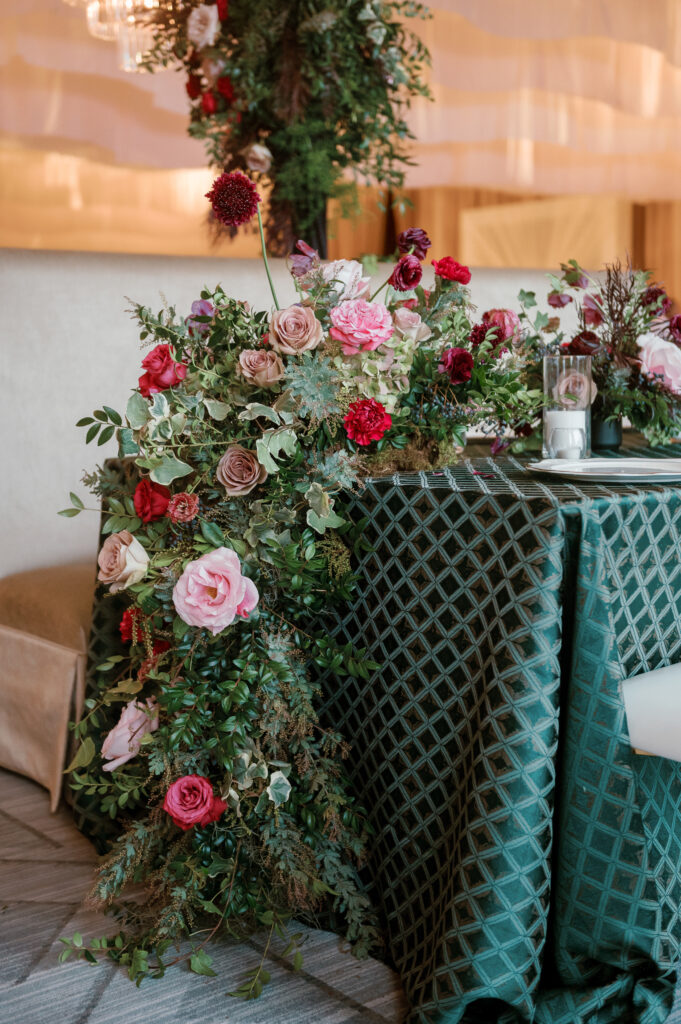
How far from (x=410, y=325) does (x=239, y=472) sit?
14.0 inches

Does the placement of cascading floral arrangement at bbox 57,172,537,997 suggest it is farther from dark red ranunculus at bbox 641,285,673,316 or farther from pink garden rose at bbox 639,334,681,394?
dark red ranunculus at bbox 641,285,673,316

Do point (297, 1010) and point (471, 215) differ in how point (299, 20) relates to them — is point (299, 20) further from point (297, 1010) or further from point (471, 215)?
point (297, 1010)

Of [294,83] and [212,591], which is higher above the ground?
[294,83]

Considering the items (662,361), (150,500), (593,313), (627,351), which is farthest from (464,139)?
(150,500)

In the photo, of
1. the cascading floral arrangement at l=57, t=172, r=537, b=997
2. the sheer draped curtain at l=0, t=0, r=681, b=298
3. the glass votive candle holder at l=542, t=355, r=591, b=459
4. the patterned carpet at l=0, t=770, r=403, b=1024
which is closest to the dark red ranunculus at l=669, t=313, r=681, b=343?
the glass votive candle holder at l=542, t=355, r=591, b=459

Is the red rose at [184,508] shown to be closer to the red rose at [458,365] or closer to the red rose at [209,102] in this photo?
the red rose at [458,365]

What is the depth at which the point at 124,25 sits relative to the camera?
303 cm

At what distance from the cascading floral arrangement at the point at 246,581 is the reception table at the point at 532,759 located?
0.12 metres

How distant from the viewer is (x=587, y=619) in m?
1.14

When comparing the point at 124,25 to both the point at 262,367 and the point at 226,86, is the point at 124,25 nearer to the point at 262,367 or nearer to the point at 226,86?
the point at 226,86

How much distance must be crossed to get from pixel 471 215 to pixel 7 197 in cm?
176

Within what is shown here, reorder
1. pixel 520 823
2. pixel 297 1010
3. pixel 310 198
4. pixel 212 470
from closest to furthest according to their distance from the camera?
pixel 520 823 → pixel 297 1010 → pixel 212 470 → pixel 310 198

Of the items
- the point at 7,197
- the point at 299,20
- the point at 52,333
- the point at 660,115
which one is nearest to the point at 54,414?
the point at 52,333

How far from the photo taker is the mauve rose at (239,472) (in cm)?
132
